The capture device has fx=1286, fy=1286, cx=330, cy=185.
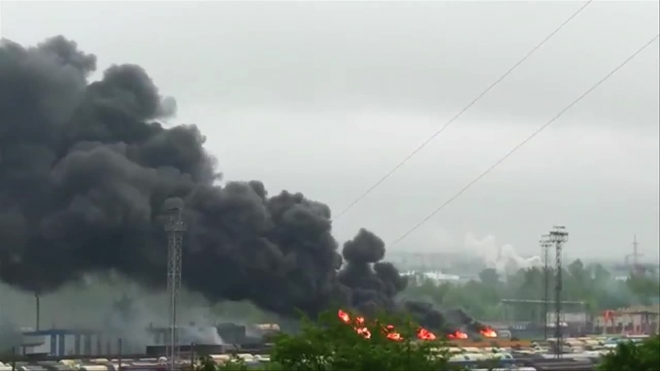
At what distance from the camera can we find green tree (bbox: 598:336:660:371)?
85.5 feet

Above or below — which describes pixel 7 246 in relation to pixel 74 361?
above

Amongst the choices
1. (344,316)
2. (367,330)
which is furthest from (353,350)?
(344,316)

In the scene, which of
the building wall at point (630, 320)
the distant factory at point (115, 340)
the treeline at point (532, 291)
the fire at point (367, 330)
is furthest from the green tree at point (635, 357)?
the building wall at point (630, 320)

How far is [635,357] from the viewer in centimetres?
2683

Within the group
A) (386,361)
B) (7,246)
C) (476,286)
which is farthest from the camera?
(476,286)

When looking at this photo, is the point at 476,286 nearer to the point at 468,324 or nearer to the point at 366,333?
the point at 468,324

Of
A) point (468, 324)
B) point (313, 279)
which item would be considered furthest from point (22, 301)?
point (468, 324)

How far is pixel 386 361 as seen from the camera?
2588 cm

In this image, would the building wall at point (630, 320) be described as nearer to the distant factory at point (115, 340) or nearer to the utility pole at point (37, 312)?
the distant factory at point (115, 340)

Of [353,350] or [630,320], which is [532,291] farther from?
[353,350]

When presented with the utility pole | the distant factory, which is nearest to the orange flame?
the distant factory

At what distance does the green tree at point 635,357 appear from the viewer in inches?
1025

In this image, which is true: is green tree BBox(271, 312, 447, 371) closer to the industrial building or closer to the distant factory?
the distant factory

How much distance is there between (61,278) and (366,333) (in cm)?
4333
